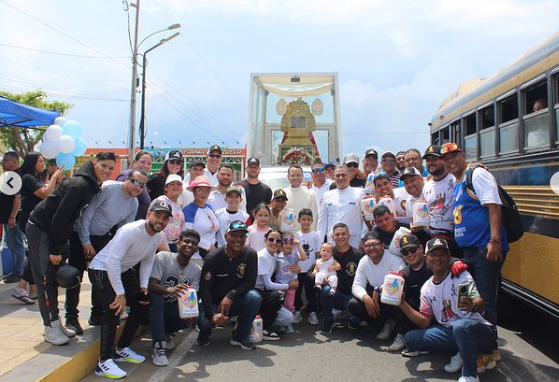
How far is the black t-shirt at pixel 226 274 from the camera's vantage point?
5188mm

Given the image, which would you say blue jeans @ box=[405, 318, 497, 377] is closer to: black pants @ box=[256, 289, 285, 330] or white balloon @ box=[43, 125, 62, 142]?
black pants @ box=[256, 289, 285, 330]

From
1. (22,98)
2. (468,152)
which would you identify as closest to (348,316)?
(468,152)

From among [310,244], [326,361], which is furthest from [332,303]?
[326,361]

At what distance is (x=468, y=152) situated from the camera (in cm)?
709

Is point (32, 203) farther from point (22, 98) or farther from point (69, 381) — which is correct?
point (22, 98)

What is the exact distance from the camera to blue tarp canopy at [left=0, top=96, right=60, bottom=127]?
7578 mm

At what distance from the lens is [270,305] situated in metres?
5.49

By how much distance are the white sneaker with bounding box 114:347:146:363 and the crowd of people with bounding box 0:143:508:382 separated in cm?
1

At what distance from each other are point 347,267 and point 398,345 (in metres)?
1.15

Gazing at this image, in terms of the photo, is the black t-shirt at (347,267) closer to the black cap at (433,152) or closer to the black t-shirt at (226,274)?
the black t-shirt at (226,274)

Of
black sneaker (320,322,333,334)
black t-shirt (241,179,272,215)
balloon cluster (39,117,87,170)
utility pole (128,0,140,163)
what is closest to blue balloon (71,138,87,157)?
balloon cluster (39,117,87,170)

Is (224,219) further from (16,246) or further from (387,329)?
(16,246)

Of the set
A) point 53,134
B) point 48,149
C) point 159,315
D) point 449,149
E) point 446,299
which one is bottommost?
point 159,315

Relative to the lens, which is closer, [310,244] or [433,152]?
[433,152]
